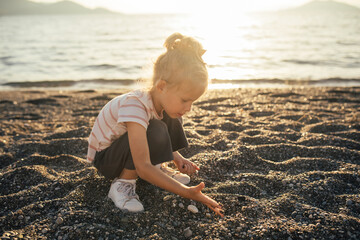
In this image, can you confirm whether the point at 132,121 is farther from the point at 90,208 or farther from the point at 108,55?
the point at 108,55

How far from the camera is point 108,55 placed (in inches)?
542

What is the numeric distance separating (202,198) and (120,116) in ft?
2.69

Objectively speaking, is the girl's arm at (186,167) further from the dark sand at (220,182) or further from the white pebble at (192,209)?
the white pebble at (192,209)

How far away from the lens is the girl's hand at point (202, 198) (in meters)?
1.93

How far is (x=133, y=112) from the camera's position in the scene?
2025 millimetres

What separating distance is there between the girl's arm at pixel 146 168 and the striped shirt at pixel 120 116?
0.07 meters

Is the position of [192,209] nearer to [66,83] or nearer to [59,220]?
[59,220]

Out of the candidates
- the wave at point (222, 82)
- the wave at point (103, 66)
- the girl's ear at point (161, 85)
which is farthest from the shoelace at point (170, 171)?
the wave at point (103, 66)

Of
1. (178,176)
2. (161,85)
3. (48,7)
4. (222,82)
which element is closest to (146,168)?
(161,85)

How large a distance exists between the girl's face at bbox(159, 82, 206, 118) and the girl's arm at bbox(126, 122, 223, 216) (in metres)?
0.28

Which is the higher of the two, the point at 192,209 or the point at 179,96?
the point at 179,96

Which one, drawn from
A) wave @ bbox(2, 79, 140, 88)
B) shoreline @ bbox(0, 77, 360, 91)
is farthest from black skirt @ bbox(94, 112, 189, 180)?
wave @ bbox(2, 79, 140, 88)

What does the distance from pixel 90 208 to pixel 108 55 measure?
1250cm

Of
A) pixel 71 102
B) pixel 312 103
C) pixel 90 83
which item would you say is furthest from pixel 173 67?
pixel 90 83
